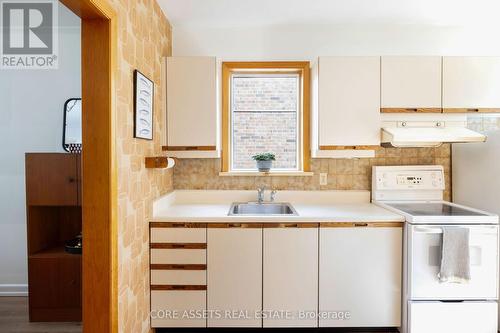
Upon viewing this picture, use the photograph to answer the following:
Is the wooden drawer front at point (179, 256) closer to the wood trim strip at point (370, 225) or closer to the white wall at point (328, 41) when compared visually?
the wood trim strip at point (370, 225)

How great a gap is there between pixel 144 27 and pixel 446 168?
2.82 meters

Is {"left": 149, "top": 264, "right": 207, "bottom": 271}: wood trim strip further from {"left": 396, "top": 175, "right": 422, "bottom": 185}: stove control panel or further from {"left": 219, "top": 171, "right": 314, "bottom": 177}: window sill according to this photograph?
{"left": 396, "top": 175, "right": 422, "bottom": 185}: stove control panel

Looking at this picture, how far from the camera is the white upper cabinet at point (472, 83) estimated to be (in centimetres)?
258

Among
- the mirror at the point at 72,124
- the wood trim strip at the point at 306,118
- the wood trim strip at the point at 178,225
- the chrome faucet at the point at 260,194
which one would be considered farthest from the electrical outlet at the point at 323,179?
the mirror at the point at 72,124

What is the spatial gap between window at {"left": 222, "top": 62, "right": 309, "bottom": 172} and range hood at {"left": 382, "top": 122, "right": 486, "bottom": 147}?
0.83m

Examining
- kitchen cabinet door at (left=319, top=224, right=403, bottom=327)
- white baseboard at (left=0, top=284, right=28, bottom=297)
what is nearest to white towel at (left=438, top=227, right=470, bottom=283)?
kitchen cabinet door at (left=319, top=224, right=403, bottom=327)

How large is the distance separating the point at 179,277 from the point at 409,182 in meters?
2.10

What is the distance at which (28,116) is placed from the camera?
119 inches

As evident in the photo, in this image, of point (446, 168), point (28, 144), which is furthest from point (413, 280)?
point (28, 144)

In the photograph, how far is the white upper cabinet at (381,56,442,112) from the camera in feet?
8.48

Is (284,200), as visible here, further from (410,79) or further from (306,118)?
(410,79)

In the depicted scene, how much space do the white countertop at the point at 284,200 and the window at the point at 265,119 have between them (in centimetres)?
28

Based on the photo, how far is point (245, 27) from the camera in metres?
2.95

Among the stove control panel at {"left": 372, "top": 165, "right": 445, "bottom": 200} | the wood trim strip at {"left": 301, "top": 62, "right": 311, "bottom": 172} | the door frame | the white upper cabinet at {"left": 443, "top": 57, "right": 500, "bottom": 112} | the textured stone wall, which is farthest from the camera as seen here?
the wood trim strip at {"left": 301, "top": 62, "right": 311, "bottom": 172}
